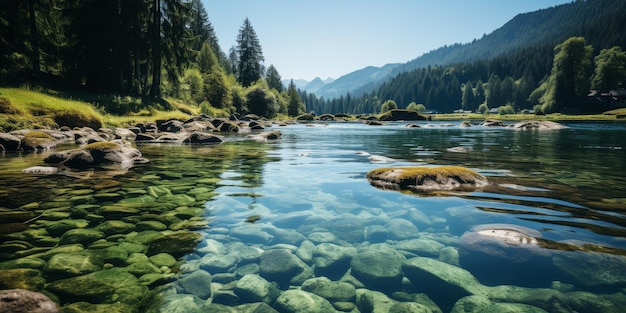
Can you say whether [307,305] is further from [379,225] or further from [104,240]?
[104,240]

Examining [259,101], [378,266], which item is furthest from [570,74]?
[378,266]

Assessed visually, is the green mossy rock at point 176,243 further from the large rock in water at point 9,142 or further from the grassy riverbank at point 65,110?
the grassy riverbank at point 65,110

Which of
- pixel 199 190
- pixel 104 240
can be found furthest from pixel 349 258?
pixel 199 190

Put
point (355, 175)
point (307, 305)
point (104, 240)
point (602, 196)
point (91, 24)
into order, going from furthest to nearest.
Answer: point (91, 24) < point (355, 175) < point (602, 196) < point (104, 240) < point (307, 305)

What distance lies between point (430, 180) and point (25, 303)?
24.0 feet

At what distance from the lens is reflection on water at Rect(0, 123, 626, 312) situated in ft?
10.8

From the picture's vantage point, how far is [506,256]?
3.98 m

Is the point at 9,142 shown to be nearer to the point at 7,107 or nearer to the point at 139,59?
the point at 7,107

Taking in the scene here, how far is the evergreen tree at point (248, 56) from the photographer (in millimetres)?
81312

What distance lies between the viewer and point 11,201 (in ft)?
20.4

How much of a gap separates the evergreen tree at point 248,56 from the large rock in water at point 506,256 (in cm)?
8058

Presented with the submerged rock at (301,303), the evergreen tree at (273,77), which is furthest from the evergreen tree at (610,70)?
the submerged rock at (301,303)

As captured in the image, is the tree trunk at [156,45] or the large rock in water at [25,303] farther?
the tree trunk at [156,45]

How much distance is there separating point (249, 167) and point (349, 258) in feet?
24.7
